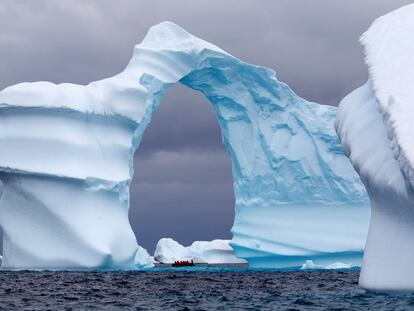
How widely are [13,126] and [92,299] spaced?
25.3ft

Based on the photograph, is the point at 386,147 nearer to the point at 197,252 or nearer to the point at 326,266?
the point at 326,266

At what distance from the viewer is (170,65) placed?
70.7 feet

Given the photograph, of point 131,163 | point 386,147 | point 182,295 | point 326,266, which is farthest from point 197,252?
point 386,147

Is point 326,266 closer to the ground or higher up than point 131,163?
closer to the ground

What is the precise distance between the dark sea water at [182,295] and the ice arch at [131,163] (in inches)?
47.7

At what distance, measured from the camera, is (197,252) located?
32.7m

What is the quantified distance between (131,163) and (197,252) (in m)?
12.1

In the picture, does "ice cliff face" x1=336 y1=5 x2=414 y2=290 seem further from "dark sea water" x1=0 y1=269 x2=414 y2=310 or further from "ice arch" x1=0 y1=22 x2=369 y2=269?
"ice arch" x1=0 y1=22 x2=369 y2=269

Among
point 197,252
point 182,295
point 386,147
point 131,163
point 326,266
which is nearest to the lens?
point 386,147

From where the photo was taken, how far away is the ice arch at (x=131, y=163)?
Answer: 18.5 meters

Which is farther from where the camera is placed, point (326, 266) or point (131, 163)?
point (326, 266)

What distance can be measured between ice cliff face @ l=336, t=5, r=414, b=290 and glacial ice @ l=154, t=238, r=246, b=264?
21.7 metres

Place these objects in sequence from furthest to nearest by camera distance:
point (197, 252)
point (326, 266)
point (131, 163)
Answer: point (197, 252) < point (326, 266) < point (131, 163)

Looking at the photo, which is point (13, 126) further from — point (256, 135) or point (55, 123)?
point (256, 135)
